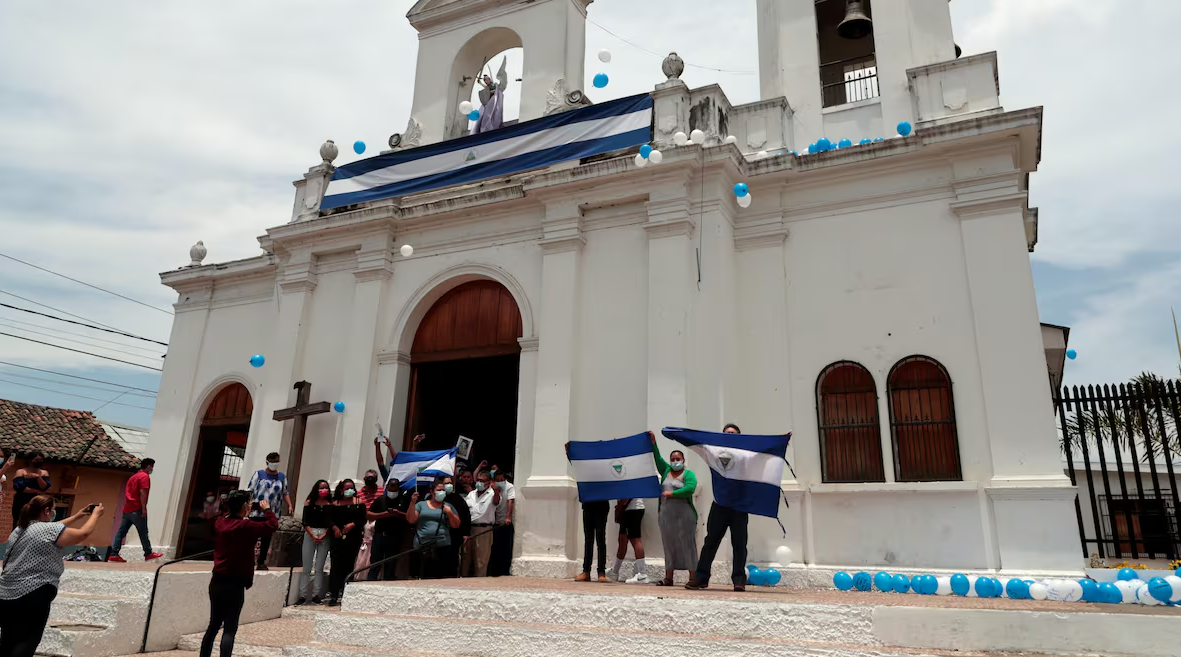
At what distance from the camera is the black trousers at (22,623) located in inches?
201

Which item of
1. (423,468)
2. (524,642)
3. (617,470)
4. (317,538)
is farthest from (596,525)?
(317,538)

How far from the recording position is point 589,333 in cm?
1127

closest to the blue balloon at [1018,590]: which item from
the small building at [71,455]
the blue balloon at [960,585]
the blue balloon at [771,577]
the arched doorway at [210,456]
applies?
the blue balloon at [960,585]

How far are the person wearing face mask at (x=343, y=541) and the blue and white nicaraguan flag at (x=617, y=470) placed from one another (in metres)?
2.75

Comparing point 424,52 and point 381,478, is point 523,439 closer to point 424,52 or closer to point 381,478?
point 381,478

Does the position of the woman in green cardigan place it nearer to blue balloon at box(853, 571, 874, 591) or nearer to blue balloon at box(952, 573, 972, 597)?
blue balloon at box(853, 571, 874, 591)

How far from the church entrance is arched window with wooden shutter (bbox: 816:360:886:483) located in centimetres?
472

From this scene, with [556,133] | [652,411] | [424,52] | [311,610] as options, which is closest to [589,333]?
[652,411]

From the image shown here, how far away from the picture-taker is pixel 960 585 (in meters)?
8.15

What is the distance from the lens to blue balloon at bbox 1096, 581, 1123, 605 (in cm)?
692

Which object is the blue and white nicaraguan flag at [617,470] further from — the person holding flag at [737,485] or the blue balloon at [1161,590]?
the blue balloon at [1161,590]

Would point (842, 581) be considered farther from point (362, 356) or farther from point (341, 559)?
point (362, 356)

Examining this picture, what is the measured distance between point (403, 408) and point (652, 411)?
15.3 ft

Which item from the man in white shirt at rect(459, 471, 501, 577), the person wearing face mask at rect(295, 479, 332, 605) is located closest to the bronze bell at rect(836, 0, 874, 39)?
the man in white shirt at rect(459, 471, 501, 577)
